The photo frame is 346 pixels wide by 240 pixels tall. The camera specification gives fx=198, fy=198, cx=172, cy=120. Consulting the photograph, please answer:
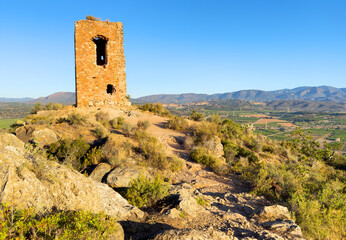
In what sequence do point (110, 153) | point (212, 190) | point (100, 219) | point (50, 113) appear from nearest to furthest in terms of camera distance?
1. point (100, 219)
2. point (212, 190)
3. point (110, 153)
4. point (50, 113)

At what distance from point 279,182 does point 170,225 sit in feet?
15.0

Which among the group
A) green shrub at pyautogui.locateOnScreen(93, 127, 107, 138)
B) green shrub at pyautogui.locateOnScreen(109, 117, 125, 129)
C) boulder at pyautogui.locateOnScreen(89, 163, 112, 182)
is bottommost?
boulder at pyautogui.locateOnScreen(89, 163, 112, 182)

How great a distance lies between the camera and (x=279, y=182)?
6.54 meters

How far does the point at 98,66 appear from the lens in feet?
44.6

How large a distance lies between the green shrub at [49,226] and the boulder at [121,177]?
97.7 inches

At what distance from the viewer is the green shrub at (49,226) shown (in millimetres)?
2100

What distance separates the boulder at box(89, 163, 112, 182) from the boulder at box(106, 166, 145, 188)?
361mm

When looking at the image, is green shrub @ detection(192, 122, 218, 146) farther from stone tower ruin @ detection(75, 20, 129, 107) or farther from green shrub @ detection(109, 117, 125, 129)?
stone tower ruin @ detection(75, 20, 129, 107)

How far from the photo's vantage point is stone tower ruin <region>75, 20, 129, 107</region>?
42.9 ft

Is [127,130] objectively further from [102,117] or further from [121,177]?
[121,177]

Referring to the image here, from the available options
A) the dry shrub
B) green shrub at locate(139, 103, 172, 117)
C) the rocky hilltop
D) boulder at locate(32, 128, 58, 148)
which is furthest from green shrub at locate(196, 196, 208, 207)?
green shrub at locate(139, 103, 172, 117)

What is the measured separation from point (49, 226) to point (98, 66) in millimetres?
12916

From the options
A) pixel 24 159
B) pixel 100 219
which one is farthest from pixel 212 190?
pixel 24 159

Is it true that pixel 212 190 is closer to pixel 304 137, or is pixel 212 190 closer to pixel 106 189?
pixel 106 189
